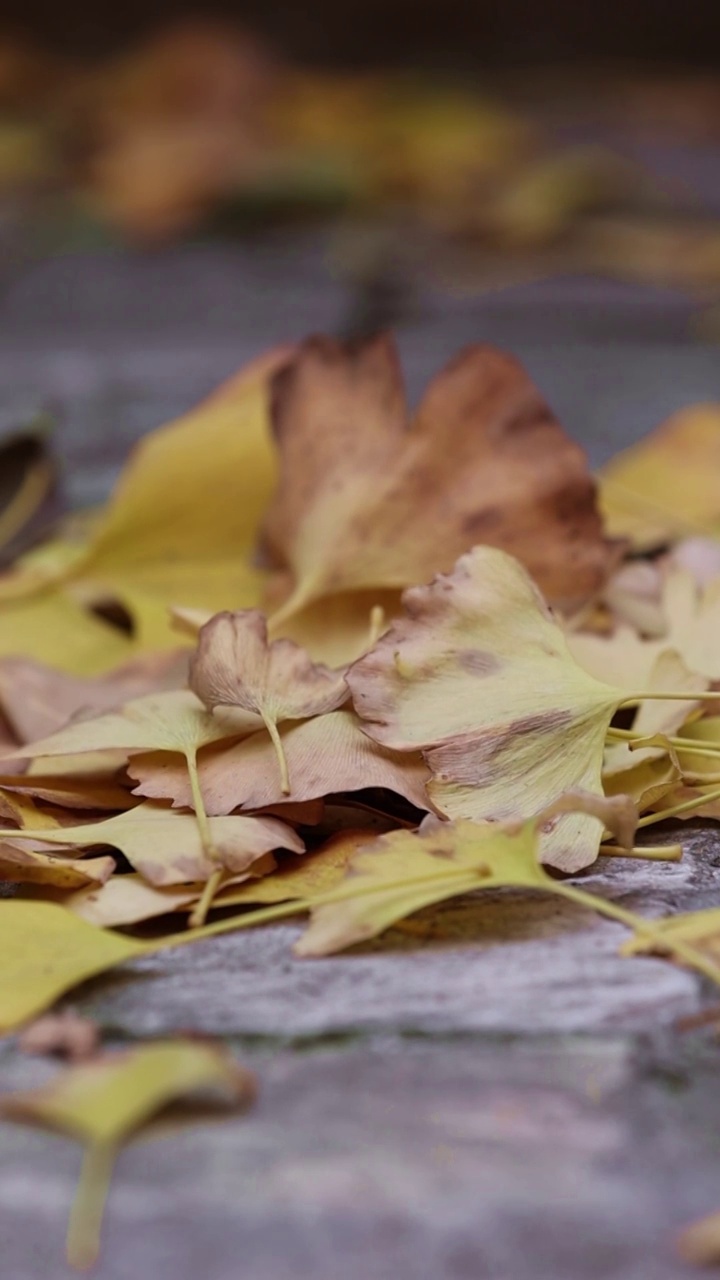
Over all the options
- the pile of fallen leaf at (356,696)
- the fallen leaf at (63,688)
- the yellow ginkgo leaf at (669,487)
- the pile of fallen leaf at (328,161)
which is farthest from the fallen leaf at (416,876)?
the pile of fallen leaf at (328,161)

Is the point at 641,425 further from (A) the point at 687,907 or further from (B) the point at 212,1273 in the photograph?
(B) the point at 212,1273

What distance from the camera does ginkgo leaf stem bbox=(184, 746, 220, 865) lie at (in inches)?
12.4

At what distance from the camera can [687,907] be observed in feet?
1.06

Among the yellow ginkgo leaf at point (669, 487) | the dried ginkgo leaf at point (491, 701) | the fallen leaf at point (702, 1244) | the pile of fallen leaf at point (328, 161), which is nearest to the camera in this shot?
the fallen leaf at point (702, 1244)

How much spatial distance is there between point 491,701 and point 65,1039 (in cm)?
12

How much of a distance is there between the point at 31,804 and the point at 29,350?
2.53 ft

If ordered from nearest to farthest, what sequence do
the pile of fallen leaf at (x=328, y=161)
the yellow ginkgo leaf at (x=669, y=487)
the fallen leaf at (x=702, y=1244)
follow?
the fallen leaf at (x=702, y=1244) → the yellow ginkgo leaf at (x=669, y=487) → the pile of fallen leaf at (x=328, y=161)

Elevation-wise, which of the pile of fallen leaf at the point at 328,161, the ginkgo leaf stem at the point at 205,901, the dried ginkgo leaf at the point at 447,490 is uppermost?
the pile of fallen leaf at the point at 328,161

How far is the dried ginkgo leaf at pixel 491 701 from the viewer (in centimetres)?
33

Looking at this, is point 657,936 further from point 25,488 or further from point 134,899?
point 25,488

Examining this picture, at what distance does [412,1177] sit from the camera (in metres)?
0.24

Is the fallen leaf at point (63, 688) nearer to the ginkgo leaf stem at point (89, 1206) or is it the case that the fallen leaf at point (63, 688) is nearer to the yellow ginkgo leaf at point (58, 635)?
the yellow ginkgo leaf at point (58, 635)

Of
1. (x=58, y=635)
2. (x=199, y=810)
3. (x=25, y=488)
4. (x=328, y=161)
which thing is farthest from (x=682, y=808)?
(x=328, y=161)

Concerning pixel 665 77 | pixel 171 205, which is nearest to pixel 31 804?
pixel 171 205
